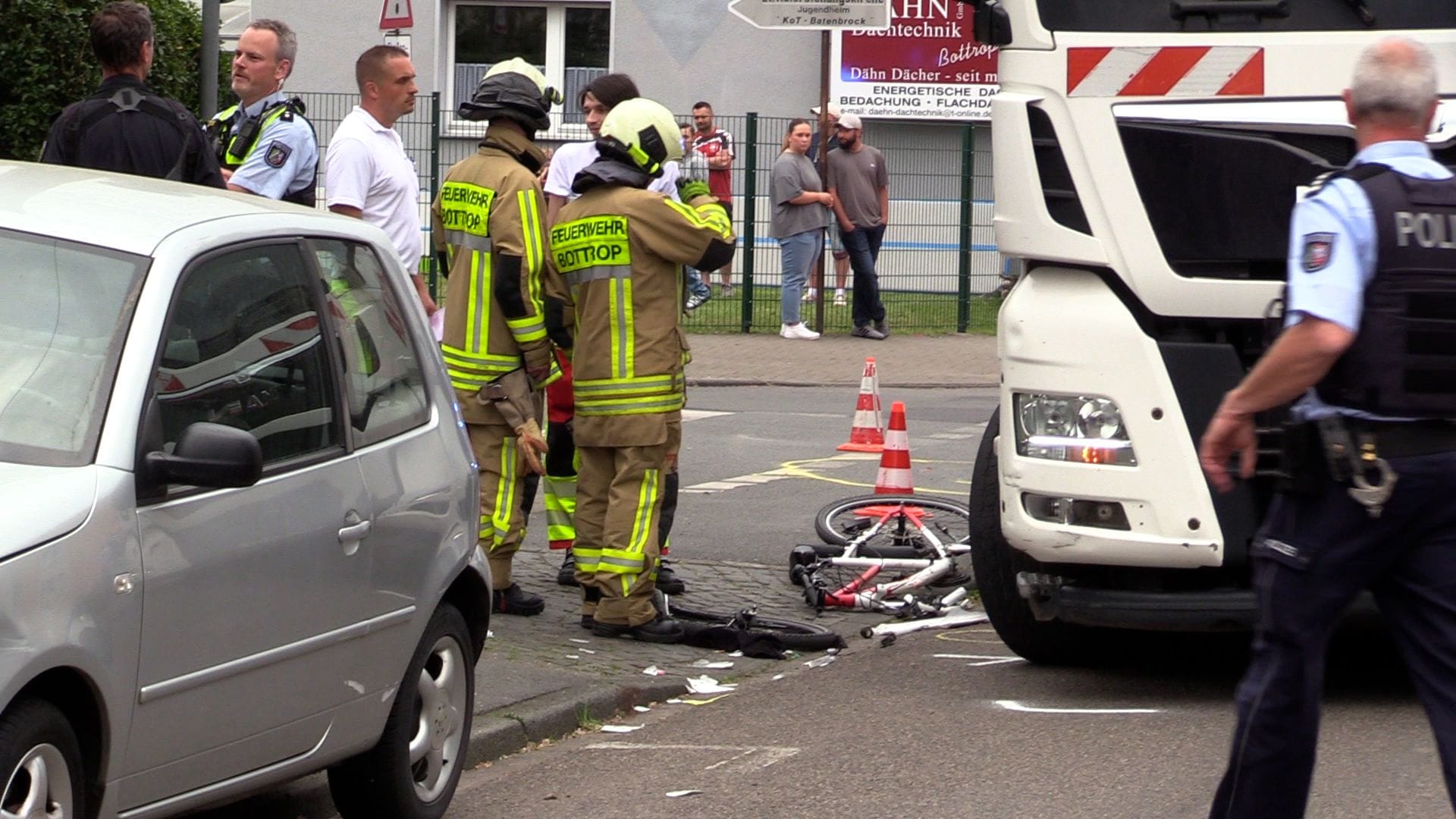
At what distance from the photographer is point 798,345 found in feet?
65.4

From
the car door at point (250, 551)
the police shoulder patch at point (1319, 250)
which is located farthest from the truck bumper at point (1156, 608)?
the car door at point (250, 551)

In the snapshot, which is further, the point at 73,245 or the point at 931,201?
the point at 931,201

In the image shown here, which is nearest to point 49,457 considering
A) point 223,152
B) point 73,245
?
point 73,245

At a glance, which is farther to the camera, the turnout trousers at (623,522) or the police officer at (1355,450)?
the turnout trousers at (623,522)

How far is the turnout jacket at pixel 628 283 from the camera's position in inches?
295

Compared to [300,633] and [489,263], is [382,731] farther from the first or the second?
[489,263]

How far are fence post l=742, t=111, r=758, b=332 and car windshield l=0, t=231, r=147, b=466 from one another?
54.4ft

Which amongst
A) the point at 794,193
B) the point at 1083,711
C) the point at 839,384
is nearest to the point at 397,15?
the point at 839,384

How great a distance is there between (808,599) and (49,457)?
4.78m

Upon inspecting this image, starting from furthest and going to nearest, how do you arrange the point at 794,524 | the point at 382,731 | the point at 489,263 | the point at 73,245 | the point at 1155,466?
the point at 794,524 < the point at 489,263 < the point at 1155,466 < the point at 382,731 < the point at 73,245

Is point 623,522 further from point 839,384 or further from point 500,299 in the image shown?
point 839,384

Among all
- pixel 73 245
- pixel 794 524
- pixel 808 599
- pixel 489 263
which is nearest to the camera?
pixel 73 245

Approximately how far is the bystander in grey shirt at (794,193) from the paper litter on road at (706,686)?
1284 centimetres

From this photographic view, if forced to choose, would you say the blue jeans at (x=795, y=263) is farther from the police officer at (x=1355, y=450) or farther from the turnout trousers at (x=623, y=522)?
the police officer at (x=1355, y=450)
